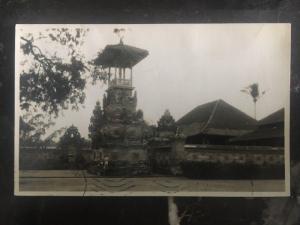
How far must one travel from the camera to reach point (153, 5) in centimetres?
138

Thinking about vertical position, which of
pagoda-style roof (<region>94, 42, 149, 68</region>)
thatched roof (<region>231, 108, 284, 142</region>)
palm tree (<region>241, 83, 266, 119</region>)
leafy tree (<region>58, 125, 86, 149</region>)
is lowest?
leafy tree (<region>58, 125, 86, 149</region>)

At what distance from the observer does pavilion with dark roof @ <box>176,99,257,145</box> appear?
1367 mm

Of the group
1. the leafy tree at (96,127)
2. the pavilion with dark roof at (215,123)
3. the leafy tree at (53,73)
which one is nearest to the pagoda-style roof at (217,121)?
the pavilion with dark roof at (215,123)

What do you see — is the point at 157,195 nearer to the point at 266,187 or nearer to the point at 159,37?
the point at 266,187

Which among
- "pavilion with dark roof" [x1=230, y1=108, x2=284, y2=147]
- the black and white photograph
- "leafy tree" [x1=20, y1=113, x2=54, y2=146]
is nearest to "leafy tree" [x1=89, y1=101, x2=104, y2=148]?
the black and white photograph

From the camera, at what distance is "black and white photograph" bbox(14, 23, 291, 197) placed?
54.1 inches

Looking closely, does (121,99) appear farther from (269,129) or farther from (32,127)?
(269,129)

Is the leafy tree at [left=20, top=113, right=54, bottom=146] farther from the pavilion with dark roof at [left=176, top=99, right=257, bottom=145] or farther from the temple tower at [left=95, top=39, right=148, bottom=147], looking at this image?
the pavilion with dark roof at [left=176, top=99, right=257, bottom=145]

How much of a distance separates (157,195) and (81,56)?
550mm

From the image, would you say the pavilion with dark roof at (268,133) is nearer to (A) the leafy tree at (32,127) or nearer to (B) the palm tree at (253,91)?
(B) the palm tree at (253,91)

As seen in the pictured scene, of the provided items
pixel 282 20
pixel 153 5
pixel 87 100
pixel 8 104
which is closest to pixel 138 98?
pixel 87 100

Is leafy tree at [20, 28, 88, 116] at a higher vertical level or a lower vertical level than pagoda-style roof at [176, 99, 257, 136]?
higher

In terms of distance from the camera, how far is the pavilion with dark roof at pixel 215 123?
137cm

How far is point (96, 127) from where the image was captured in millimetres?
1393
